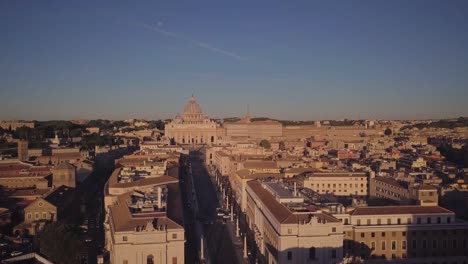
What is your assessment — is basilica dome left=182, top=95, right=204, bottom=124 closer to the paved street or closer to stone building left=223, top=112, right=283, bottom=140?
stone building left=223, top=112, right=283, bottom=140

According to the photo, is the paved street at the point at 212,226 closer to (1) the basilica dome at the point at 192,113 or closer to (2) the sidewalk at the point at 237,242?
(2) the sidewalk at the point at 237,242

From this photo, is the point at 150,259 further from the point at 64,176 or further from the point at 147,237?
the point at 64,176

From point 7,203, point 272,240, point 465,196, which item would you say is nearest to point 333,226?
point 272,240

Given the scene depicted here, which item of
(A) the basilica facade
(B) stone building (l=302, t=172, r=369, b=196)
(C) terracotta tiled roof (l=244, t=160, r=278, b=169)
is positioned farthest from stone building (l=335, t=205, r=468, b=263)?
(A) the basilica facade

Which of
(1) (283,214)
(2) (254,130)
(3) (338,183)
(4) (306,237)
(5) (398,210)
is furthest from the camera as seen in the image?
(2) (254,130)

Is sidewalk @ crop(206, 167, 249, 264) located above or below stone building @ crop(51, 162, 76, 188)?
below

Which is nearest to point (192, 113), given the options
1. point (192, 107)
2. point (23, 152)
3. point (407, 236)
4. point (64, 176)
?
point (192, 107)

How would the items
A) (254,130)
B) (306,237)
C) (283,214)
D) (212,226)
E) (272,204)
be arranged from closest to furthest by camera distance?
1. (306,237)
2. (283,214)
3. (272,204)
4. (212,226)
5. (254,130)

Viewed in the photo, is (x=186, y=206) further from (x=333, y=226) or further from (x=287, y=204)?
(x=333, y=226)

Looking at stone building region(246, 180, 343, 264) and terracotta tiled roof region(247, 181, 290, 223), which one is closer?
stone building region(246, 180, 343, 264)

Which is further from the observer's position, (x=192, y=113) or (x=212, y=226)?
(x=192, y=113)

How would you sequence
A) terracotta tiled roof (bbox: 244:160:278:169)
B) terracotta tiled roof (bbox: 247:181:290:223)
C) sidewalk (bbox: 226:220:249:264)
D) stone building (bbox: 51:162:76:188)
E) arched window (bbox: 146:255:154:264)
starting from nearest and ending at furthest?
arched window (bbox: 146:255:154:264), terracotta tiled roof (bbox: 247:181:290:223), sidewalk (bbox: 226:220:249:264), stone building (bbox: 51:162:76:188), terracotta tiled roof (bbox: 244:160:278:169)
